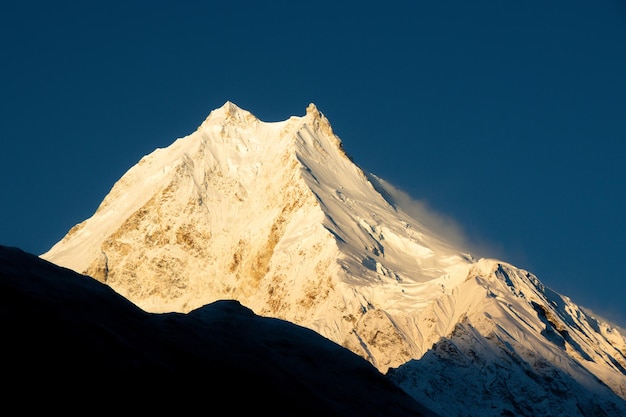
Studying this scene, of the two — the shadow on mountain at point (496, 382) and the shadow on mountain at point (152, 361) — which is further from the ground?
the shadow on mountain at point (496, 382)

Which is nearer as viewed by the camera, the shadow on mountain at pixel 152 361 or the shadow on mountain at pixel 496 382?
the shadow on mountain at pixel 152 361

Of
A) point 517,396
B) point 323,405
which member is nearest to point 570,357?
point 517,396

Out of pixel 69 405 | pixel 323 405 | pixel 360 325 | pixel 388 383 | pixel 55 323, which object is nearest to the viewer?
pixel 69 405

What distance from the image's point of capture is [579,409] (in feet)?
486

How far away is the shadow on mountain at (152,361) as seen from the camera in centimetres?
6178

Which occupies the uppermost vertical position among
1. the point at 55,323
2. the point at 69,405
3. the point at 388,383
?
the point at 388,383

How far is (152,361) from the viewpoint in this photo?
6744 centimetres

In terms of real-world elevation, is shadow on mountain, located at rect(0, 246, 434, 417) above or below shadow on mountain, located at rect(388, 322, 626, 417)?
below

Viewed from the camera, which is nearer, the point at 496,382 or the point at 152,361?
the point at 152,361

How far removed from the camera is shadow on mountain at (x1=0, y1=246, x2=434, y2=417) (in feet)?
203

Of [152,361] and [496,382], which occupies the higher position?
[496,382]

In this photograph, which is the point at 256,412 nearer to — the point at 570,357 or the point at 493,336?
the point at 493,336

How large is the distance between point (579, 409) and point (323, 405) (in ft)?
263

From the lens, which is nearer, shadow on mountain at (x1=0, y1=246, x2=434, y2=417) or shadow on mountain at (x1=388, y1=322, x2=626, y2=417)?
shadow on mountain at (x1=0, y1=246, x2=434, y2=417)
